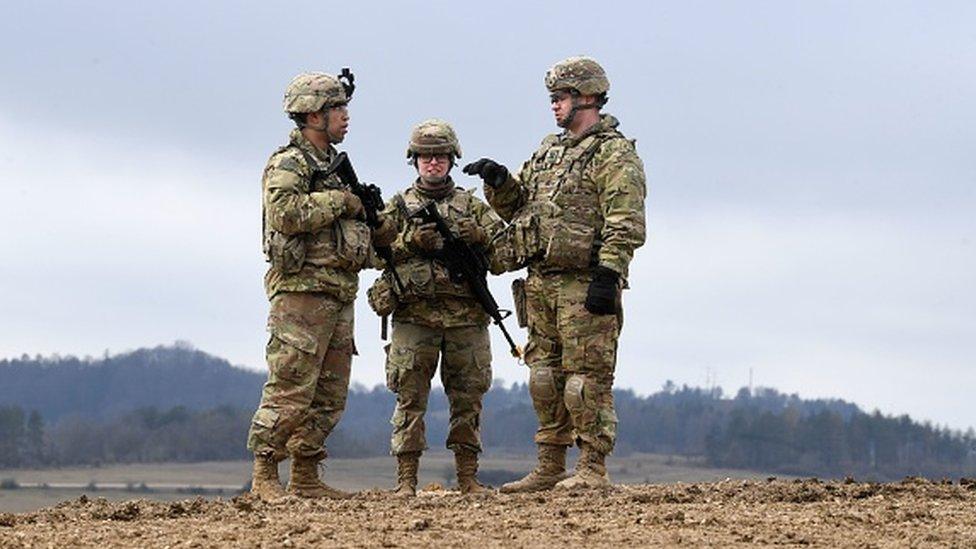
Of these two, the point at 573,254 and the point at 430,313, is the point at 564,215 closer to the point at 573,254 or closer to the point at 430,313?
the point at 573,254

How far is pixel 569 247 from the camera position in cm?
1425

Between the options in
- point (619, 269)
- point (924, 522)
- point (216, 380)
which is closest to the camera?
point (924, 522)

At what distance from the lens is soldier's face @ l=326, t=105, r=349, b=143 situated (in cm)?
1439

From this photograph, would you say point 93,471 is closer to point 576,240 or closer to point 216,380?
point 216,380

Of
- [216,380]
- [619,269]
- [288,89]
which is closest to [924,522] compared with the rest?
[619,269]

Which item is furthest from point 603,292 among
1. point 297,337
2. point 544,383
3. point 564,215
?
point 297,337

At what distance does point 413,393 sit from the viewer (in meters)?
14.8

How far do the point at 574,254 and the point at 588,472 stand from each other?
4.70 ft

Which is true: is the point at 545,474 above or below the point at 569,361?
below

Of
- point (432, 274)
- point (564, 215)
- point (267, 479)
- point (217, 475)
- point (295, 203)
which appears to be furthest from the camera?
point (217, 475)

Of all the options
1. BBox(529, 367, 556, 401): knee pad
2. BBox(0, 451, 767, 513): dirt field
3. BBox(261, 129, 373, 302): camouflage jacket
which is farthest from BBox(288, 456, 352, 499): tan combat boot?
BBox(0, 451, 767, 513): dirt field

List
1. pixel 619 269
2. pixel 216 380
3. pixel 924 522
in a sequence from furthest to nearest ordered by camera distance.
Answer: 1. pixel 216 380
2. pixel 619 269
3. pixel 924 522

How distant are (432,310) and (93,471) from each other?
220 feet

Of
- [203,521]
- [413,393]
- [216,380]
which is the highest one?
[216,380]
